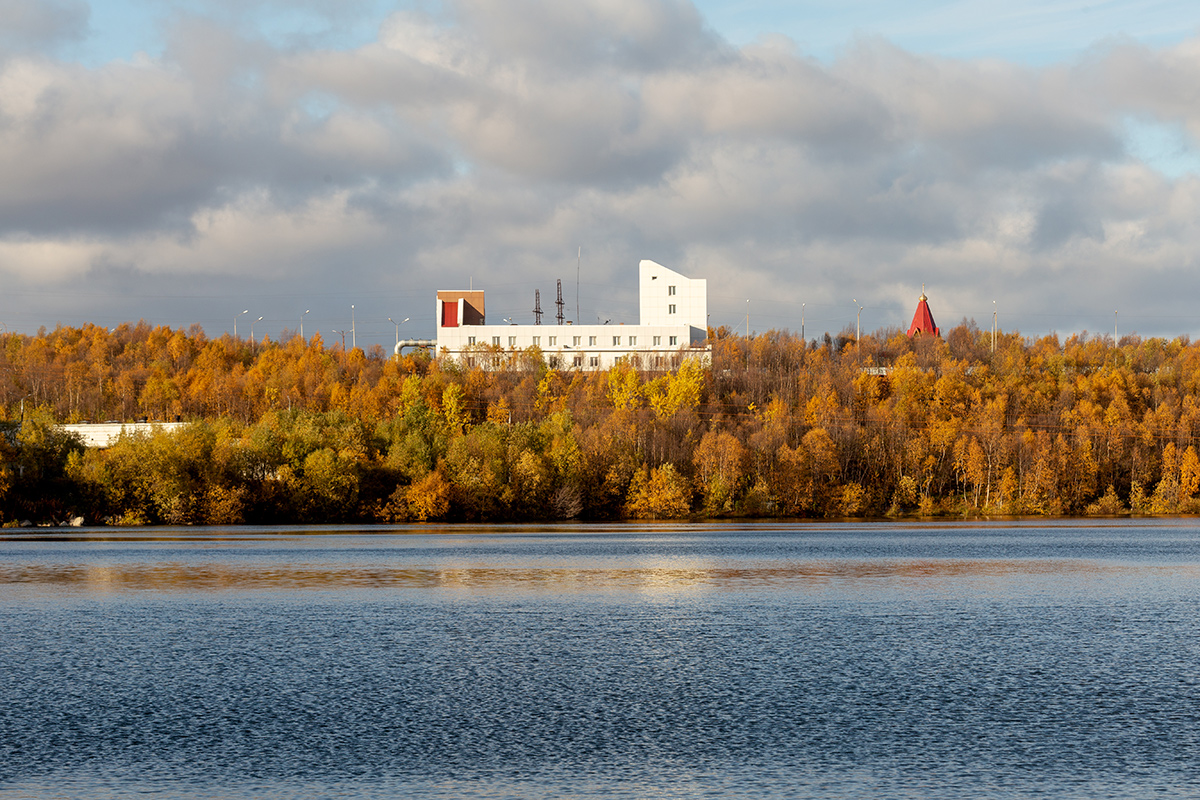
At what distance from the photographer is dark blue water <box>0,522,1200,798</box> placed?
18922 millimetres

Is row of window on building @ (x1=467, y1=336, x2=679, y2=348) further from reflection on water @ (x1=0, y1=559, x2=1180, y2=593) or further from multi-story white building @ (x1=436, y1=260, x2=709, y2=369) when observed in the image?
reflection on water @ (x1=0, y1=559, x2=1180, y2=593)

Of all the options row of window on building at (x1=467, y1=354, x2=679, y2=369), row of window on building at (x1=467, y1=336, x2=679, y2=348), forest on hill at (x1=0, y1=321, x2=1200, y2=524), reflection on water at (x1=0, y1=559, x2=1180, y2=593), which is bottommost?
reflection on water at (x1=0, y1=559, x2=1180, y2=593)

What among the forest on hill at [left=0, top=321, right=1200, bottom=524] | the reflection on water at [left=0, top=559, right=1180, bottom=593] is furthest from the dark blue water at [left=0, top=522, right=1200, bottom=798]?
the forest on hill at [left=0, top=321, right=1200, bottom=524]

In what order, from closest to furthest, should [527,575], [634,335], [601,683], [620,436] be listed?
[601,683]
[527,575]
[620,436]
[634,335]

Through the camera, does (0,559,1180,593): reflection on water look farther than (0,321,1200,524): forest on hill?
No

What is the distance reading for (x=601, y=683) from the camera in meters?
26.6

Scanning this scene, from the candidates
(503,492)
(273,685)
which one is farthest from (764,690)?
(503,492)

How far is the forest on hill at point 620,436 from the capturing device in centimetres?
10038

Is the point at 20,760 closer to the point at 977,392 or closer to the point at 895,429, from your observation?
the point at 895,429

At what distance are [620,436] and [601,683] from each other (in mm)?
92441

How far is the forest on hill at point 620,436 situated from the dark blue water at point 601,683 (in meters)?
48.6

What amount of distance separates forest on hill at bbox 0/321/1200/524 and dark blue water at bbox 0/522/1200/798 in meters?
48.6

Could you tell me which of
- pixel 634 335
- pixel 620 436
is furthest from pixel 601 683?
pixel 634 335

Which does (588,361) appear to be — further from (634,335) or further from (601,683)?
(601,683)
